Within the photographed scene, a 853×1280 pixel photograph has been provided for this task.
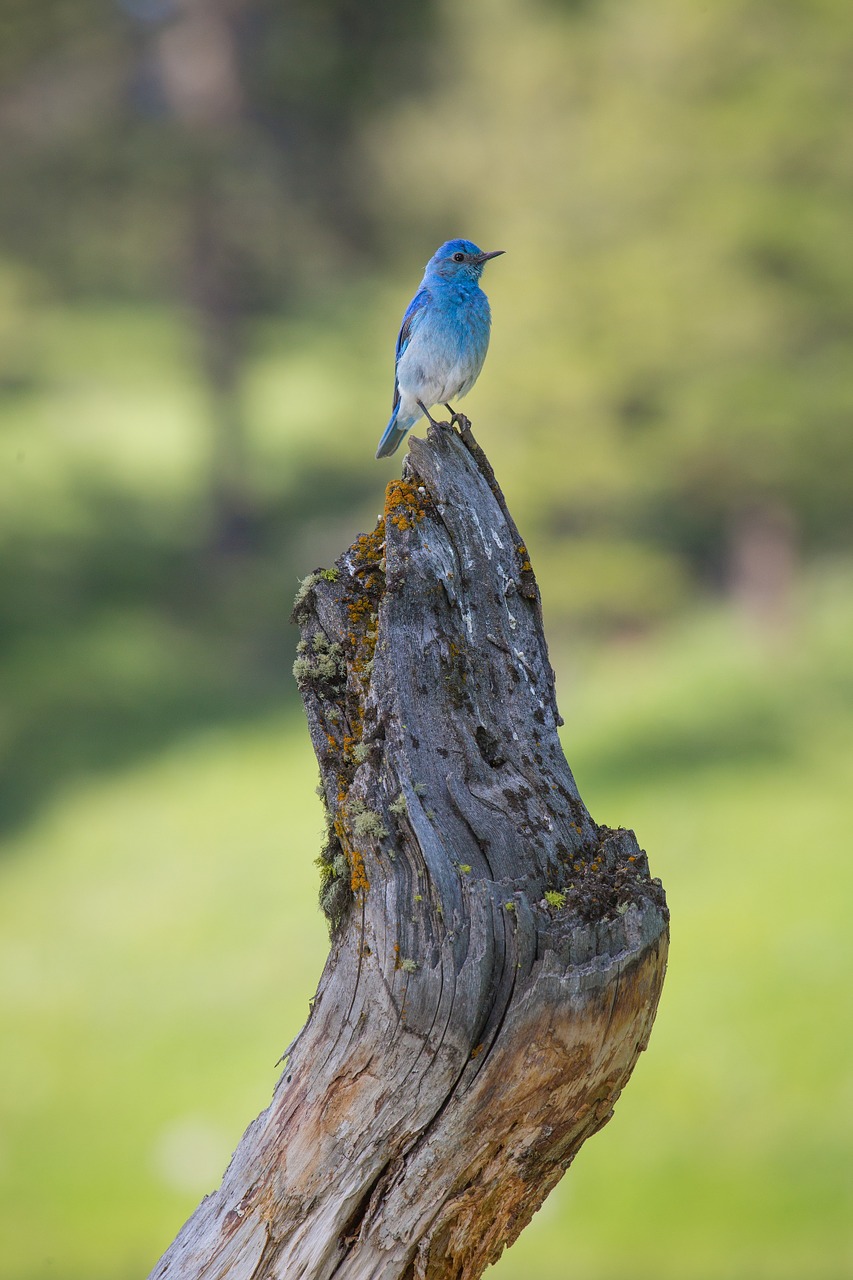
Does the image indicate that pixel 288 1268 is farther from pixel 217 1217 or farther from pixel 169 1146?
pixel 169 1146

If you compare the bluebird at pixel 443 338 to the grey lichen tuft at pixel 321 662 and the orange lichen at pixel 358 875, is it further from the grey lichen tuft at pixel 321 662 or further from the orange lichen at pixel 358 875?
the orange lichen at pixel 358 875

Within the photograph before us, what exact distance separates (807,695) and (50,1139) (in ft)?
37.9

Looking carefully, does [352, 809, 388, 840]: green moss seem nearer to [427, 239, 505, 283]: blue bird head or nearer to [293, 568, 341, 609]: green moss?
[293, 568, 341, 609]: green moss

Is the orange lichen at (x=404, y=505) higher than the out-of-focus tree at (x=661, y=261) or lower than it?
lower

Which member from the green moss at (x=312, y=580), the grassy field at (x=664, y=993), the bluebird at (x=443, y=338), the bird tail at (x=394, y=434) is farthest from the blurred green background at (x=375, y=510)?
the green moss at (x=312, y=580)

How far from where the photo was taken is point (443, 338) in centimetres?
586

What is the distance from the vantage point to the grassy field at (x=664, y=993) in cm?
1062

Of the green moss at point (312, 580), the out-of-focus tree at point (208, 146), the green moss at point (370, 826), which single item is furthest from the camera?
the out-of-focus tree at point (208, 146)

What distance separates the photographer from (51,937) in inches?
609

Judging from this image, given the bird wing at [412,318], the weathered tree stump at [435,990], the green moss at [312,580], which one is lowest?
the weathered tree stump at [435,990]

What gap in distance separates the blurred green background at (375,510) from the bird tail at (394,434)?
280 inches

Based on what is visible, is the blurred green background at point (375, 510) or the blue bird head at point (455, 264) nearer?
the blue bird head at point (455, 264)

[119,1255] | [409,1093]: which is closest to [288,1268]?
[409,1093]

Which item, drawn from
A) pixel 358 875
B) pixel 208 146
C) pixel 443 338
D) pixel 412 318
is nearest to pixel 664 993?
pixel 412 318
